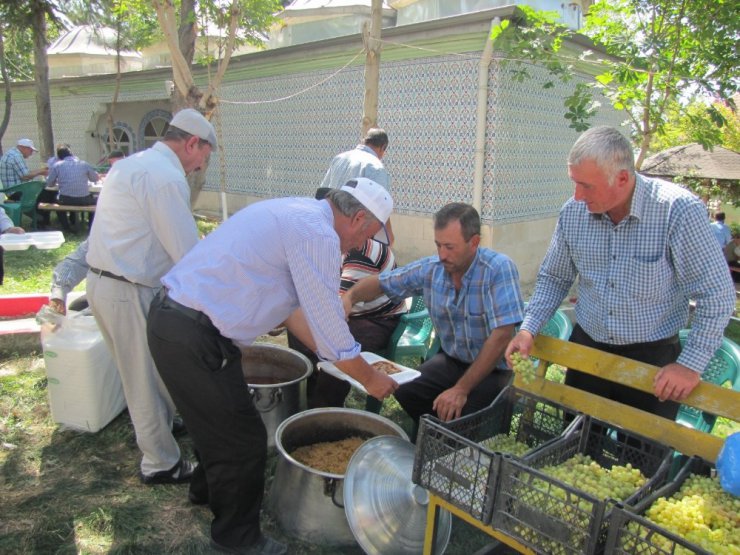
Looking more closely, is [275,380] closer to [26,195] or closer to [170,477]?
[170,477]

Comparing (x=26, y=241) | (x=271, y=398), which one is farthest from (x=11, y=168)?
(x=271, y=398)

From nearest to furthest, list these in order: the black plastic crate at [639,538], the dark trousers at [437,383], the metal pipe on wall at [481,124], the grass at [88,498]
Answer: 1. the black plastic crate at [639,538]
2. the grass at [88,498]
3. the dark trousers at [437,383]
4. the metal pipe on wall at [481,124]

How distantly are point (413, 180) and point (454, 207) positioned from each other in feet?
17.5

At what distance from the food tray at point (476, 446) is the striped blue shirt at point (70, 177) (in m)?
9.50

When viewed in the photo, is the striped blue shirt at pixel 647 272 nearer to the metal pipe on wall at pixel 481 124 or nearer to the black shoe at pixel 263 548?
the black shoe at pixel 263 548

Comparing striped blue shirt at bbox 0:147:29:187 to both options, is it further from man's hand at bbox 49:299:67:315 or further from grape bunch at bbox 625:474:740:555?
grape bunch at bbox 625:474:740:555

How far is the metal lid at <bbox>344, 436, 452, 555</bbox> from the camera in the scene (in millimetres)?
2320

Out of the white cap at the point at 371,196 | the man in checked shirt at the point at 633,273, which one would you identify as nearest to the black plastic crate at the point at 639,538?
the man in checked shirt at the point at 633,273

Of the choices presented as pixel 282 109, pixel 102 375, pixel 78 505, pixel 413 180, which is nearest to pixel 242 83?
pixel 282 109

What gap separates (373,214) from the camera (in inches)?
88.7

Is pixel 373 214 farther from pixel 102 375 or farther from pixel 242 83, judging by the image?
pixel 242 83

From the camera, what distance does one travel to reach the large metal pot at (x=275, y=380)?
126 inches

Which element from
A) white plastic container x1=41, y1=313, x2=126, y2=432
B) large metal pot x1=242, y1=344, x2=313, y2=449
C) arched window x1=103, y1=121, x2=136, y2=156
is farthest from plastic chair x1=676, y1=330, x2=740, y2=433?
arched window x1=103, y1=121, x2=136, y2=156

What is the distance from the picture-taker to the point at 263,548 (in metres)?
2.52
